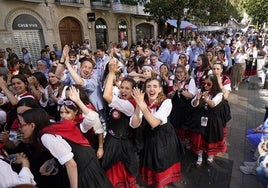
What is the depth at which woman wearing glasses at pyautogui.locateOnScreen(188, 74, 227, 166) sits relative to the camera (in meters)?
3.43

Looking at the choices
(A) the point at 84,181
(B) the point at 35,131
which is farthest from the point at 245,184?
(B) the point at 35,131

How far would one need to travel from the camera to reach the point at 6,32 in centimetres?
1098

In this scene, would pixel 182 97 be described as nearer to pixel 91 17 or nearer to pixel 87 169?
pixel 87 169

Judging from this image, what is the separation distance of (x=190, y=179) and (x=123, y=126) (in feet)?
5.63

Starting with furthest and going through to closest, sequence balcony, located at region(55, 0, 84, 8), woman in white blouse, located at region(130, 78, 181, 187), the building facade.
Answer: balcony, located at region(55, 0, 84, 8) < the building facade < woman in white blouse, located at region(130, 78, 181, 187)

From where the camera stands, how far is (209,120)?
357 centimetres

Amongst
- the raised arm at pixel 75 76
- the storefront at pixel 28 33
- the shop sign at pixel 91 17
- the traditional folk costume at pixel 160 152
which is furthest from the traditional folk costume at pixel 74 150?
the shop sign at pixel 91 17

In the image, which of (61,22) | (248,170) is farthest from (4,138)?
(61,22)

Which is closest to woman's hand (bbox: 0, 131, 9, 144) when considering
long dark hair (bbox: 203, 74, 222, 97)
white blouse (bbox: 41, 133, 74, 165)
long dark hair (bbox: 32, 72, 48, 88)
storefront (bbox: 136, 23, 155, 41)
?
white blouse (bbox: 41, 133, 74, 165)

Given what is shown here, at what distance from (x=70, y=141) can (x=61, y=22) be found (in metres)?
14.1

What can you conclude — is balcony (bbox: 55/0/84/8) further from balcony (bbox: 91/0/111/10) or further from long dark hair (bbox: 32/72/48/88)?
long dark hair (bbox: 32/72/48/88)

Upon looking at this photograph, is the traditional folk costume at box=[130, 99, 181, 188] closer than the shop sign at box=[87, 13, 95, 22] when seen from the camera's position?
Yes

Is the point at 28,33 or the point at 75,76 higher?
the point at 28,33

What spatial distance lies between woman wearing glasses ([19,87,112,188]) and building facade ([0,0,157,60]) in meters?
10.9
